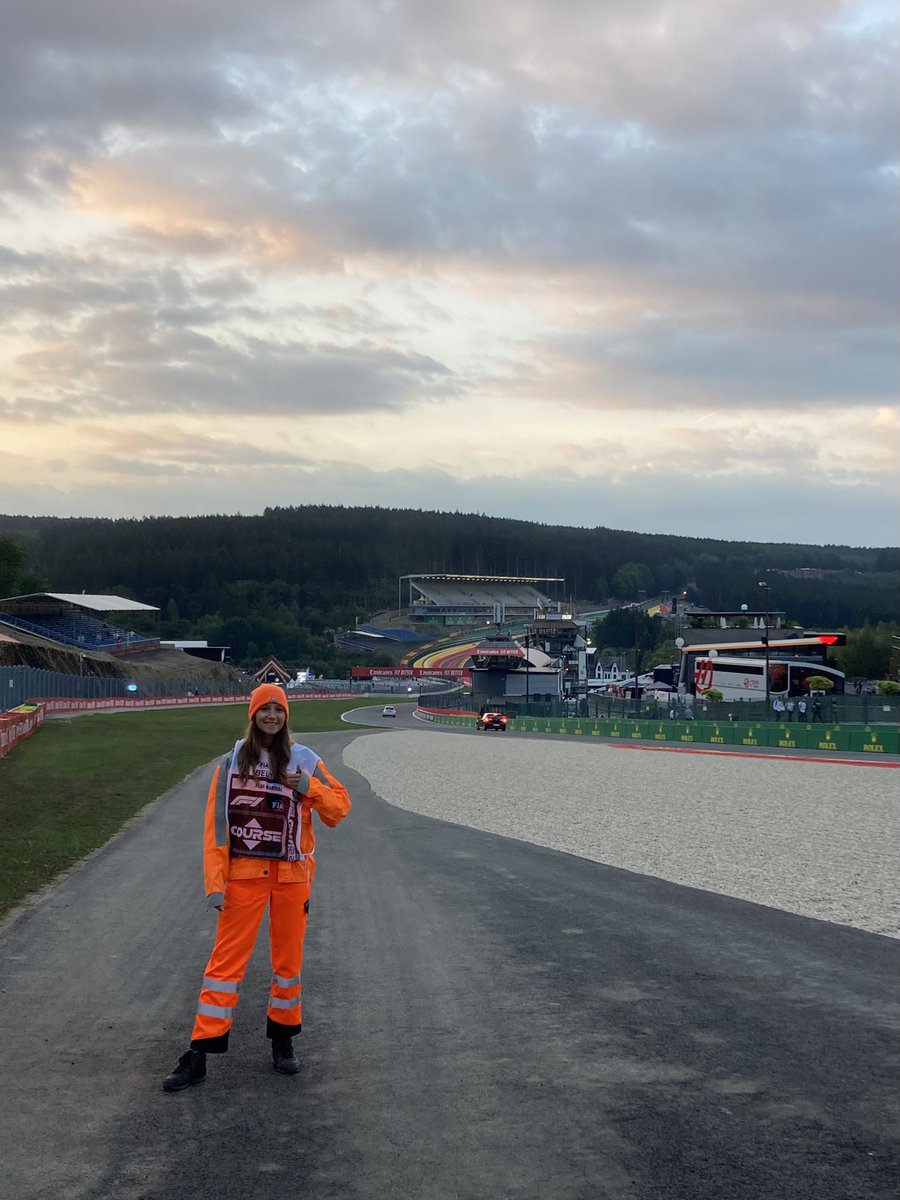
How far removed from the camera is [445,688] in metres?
160

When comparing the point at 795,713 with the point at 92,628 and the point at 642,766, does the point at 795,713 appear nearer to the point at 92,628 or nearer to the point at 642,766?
the point at 642,766

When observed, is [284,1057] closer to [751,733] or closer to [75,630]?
[751,733]

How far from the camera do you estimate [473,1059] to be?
21.9ft

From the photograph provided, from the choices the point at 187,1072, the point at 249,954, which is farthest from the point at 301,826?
the point at 187,1072

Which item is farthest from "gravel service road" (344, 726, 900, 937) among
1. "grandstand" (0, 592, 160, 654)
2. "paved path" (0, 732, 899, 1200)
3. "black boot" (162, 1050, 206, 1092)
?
"grandstand" (0, 592, 160, 654)

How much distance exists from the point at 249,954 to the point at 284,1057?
608 millimetres

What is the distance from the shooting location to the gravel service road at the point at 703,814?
13.1m

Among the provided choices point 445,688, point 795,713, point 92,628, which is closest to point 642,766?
point 795,713

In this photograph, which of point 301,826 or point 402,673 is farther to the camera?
point 402,673

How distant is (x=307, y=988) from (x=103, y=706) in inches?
2961

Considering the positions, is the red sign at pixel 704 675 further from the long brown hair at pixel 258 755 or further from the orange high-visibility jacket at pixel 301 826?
the long brown hair at pixel 258 755

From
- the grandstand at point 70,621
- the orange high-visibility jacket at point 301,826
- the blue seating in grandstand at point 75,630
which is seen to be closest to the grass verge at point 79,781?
the orange high-visibility jacket at point 301,826

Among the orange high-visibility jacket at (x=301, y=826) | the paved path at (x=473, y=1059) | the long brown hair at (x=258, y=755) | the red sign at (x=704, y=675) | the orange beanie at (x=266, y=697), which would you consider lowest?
the red sign at (x=704, y=675)

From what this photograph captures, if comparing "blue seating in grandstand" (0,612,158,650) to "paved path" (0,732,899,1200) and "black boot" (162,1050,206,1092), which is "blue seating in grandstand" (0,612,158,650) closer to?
"paved path" (0,732,899,1200)
